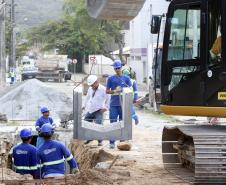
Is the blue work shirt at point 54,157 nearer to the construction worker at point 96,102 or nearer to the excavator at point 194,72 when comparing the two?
the excavator at point 194,72

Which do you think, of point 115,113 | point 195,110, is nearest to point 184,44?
point 195,110

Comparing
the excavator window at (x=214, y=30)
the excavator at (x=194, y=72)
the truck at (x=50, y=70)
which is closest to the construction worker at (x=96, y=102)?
the excavator at (x=194, y=72)

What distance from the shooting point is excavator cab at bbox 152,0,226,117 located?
952 cm

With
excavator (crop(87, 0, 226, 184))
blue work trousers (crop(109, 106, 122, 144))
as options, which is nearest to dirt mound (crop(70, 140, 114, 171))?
blue work trousers (crop(109, 106, 122, 144))

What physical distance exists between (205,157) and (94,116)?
5.06 metres

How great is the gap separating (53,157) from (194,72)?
249 cm

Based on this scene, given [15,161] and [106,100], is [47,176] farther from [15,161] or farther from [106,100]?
[106,100]

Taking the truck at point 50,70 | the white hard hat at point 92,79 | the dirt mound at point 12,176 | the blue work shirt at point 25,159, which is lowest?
the truck at point 50,70

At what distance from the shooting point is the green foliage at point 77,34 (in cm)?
6644

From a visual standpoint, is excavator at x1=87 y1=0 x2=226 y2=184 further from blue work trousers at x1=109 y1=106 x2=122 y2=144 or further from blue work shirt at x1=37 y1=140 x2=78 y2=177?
blue work trousers at x1=109 y1=106 x2=122 y2=144

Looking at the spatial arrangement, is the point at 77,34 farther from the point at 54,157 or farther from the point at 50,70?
the point at 54,157

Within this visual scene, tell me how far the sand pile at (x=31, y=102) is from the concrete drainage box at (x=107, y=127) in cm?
1002

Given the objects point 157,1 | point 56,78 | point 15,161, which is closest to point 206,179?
point 15,161

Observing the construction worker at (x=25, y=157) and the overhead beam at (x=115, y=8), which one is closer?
the overhead beam at (x=115, y=8)
